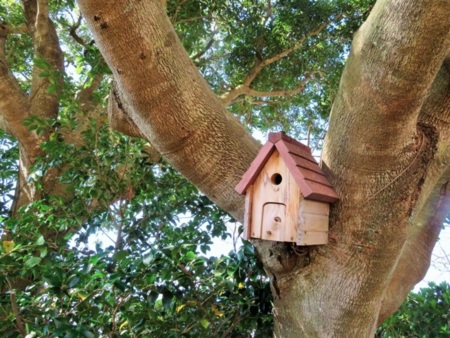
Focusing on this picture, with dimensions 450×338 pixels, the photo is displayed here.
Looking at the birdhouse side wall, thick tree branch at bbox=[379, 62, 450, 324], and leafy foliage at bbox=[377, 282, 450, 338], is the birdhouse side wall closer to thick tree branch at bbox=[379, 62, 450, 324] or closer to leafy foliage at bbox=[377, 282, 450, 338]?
thick tree branch at bbox=[379, 62, 450, 324]

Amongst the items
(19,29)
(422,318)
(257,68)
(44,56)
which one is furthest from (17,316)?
(19,29)

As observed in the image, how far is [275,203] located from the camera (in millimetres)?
1396

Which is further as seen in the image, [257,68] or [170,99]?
[257,68]

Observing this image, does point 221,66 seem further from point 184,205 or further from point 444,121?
point 444,121

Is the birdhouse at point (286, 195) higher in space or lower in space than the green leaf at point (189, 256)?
higher

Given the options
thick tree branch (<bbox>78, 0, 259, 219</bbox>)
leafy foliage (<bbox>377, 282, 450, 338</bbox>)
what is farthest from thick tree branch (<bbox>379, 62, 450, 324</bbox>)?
thick tree branch (<bbox>78, 0, 259, 219</bbox>)

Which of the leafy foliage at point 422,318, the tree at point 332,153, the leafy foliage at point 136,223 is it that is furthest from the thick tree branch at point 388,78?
the leafy foliage at point 422,318

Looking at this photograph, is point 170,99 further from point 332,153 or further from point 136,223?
point 136,223

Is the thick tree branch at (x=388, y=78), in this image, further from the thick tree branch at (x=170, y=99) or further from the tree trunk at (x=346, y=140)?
the thick tree branch at (x=170, y=99)

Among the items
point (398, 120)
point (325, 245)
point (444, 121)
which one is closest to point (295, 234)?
point (325, 245)

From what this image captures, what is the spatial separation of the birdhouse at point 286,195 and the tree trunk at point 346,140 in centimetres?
12

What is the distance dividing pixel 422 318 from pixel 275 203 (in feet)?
5.99

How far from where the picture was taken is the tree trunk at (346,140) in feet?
4.20

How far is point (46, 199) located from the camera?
2432mm
